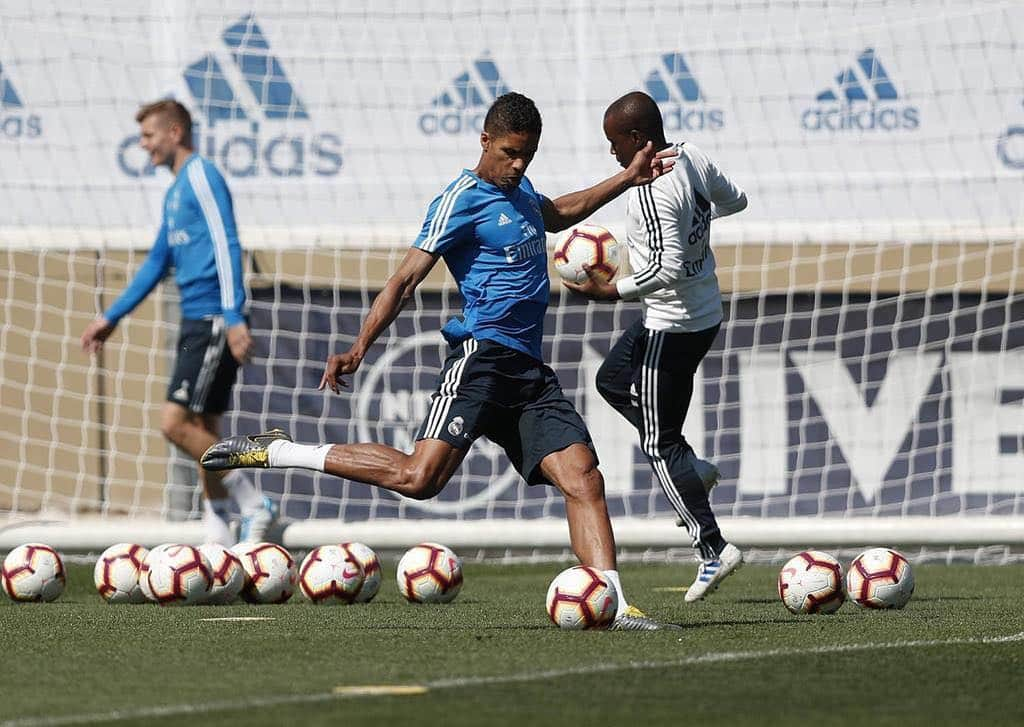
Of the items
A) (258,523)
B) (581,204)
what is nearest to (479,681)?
(581,204)

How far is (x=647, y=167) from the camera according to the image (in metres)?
6.88

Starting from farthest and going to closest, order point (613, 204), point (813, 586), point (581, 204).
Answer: point (613, 204)
point (813, 586)
point (581, 204)

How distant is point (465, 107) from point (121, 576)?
4.81m

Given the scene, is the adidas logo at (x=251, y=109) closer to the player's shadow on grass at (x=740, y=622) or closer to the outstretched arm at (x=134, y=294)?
the outstretched arm at (x=134, y=294)

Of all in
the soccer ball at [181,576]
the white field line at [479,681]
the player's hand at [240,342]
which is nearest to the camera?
the white field line at [479,681]

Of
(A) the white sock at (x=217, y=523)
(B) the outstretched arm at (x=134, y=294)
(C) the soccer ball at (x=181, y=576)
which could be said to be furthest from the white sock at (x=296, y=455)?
(B) the outstretched arm at (x=134, y=294)

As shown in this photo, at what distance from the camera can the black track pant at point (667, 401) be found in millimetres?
7848

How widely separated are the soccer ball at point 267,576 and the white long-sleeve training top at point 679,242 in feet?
6.11

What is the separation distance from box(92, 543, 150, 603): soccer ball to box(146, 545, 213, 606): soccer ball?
0.84 feet

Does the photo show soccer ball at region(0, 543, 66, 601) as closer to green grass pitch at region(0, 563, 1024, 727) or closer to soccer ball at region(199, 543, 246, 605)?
green grass pitch at region(0, 563, 1024, 727)

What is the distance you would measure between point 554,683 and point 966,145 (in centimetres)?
721

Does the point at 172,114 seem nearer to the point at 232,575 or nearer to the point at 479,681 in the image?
the point at 232,575

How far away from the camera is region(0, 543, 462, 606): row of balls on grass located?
7766 millimetres

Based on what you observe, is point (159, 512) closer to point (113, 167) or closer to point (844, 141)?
point (113, 167)
